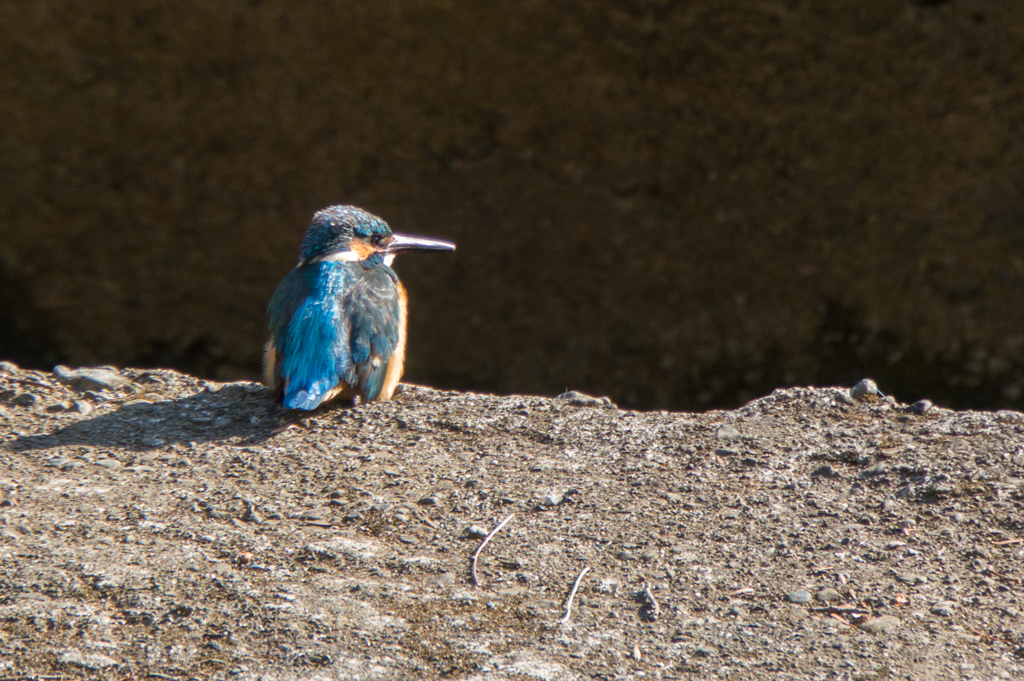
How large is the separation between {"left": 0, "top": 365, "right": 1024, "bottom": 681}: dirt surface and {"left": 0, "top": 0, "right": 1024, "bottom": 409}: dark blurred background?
7.71 feet

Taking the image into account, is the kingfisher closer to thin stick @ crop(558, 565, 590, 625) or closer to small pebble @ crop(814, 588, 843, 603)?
thin stick @ crop(558, 565, 590, 625)

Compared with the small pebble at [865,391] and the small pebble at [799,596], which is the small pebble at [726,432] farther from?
the small pebble at [799,596]

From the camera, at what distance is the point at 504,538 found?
201 cm

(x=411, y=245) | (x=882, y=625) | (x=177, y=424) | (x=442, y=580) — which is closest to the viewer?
(x=882, y=625)

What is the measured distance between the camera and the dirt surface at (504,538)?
1.70m

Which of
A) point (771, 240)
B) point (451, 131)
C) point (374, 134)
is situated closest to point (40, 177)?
point (374, 134)

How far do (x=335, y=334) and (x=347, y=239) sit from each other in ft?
2.14

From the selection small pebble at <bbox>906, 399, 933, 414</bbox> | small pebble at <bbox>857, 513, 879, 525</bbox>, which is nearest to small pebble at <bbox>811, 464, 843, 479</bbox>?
small pebble at <bbox>857, 513, 879, 525</bbox>

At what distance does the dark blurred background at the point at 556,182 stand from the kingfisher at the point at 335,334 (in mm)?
1946

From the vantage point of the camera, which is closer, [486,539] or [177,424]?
[486,539]

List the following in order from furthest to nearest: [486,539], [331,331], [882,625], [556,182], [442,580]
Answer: [556,182], [331,331], [486,539], [442,580], [882,625]

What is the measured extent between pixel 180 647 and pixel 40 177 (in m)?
3.87

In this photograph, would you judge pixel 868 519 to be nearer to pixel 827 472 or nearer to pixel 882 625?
pixel 827 472

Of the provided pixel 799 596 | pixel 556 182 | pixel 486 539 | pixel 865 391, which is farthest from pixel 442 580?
pixel 556 182
